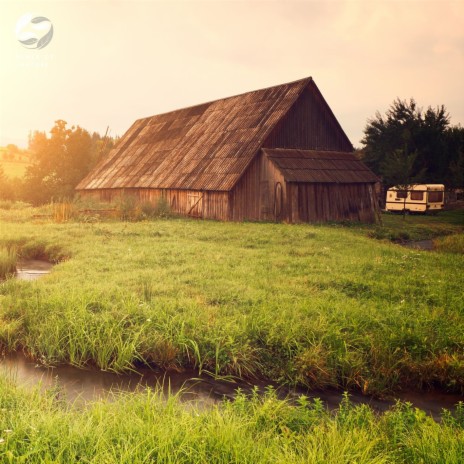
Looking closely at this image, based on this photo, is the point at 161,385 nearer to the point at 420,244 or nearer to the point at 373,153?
the point at 420,244

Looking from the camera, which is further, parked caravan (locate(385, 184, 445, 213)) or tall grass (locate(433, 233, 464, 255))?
parked caravan (locate(385, 184, 445, 213))

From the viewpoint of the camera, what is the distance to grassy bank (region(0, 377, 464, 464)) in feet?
11.8

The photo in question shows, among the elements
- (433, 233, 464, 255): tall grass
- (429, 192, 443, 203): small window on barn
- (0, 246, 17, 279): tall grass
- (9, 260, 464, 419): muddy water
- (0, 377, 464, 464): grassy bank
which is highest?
(429, 192, 443, 203): small window on barn

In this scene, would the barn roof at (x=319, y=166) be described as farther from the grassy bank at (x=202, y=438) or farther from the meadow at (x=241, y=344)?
the grassy bank at (x=202, y=438)

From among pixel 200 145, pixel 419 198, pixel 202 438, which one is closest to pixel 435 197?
pixel 419 198

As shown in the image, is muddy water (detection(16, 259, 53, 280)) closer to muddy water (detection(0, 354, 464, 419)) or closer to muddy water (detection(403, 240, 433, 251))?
muddy water (detection(0, 354, 464, 419))

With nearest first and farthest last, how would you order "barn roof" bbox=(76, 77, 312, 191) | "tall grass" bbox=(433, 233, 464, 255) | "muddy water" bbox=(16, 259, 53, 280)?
"muddy water" bbox=(16, 259, 53, 280) → "tall grass" bbox=(433, 233, 464, 255) → "barn roof" bbox=(76, 77, 312, 191)

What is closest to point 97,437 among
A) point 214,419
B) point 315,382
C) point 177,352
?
point 214,419

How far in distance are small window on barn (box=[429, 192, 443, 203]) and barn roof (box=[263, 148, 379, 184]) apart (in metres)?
12.3

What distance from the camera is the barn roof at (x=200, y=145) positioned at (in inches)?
925

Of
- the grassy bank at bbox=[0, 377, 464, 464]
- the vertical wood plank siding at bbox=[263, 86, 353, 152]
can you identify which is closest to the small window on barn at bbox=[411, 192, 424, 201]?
the vertical wood plank siding at bbox=[263, 86, 353, 152]

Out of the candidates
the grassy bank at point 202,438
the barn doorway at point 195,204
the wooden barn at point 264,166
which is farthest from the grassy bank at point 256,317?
the barn doorway at point 195,204

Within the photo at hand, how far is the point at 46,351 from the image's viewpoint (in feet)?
21.7

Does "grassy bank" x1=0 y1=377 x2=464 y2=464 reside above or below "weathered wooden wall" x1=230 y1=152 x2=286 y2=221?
below
